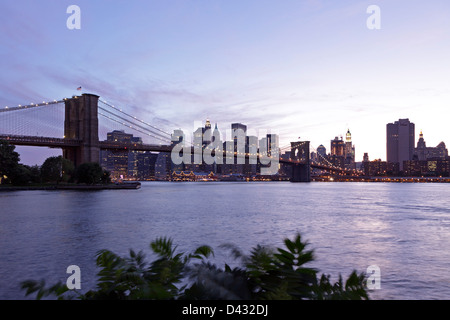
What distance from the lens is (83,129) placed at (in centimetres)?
7869

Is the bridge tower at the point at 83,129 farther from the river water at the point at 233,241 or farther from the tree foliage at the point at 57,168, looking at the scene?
the river water at the point at 233,241

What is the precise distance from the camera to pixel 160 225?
24.7 metres

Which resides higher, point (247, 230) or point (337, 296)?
point (337, 296)

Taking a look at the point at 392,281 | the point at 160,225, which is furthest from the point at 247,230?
the point at 392,281

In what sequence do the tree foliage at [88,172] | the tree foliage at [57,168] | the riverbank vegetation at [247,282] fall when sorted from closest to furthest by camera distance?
1. the riverbank vegetation at [247,282]
2. the tree foliage at [88,172]
3. the tree foliage at [57,168]

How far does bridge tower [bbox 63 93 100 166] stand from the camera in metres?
77.4

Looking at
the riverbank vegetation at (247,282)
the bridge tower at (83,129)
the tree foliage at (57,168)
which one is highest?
the bridge tower at (83,129)

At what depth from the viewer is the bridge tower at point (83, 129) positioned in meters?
77.4

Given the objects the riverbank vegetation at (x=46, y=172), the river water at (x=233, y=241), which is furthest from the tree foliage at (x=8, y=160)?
the river water at (x=233, y=241)

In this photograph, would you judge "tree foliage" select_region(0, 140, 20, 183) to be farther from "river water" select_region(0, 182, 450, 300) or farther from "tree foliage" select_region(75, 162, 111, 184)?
"river water" select_region(0, 182, 450, 300)

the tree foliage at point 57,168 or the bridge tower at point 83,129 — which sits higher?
the bridge tower at point 83,129

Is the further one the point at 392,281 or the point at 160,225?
the point at 160,225
